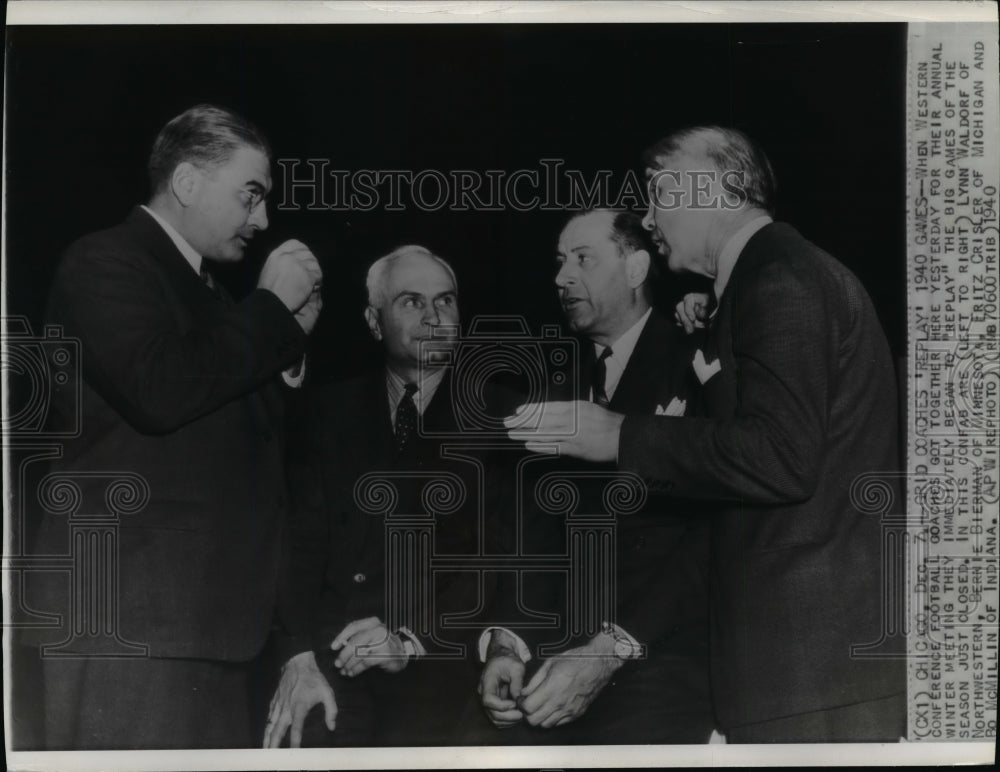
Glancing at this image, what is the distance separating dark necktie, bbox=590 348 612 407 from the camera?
4020 mm

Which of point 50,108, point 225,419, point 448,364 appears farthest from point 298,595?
point 50,108

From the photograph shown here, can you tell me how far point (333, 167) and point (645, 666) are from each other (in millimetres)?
2193

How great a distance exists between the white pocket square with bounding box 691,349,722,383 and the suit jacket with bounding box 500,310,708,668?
0.03m

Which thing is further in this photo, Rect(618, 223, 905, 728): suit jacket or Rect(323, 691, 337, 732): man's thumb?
Rect(323, 691, 337, 732): man's thumb

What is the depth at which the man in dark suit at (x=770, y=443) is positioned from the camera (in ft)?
13.0

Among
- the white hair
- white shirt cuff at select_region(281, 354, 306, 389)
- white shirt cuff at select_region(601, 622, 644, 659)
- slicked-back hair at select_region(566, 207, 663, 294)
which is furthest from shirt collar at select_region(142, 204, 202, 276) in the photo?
white shirt cuff at select_region(601, 622, 644, 659)

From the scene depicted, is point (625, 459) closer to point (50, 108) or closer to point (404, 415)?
point (404, 415)

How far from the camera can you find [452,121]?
13.3 feet

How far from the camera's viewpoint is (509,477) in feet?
13.2

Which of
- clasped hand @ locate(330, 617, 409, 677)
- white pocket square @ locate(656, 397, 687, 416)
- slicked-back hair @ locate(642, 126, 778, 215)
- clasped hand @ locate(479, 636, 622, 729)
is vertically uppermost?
slicked-back hair @ locate(642, 126, 778, 215)

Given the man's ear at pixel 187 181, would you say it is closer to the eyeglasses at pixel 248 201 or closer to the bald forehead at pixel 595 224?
the eyeglasses at pixel 248 201

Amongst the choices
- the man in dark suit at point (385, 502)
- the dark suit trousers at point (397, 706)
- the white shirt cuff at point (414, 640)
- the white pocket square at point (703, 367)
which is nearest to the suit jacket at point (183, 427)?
the man in dark suit at point (385, 502)

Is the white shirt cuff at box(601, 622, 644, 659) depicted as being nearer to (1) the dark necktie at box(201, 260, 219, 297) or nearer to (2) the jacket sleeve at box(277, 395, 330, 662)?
(2) the jacket sleeve at box(277, 395, 330, 662)

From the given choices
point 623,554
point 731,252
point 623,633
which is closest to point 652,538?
point 623,554
